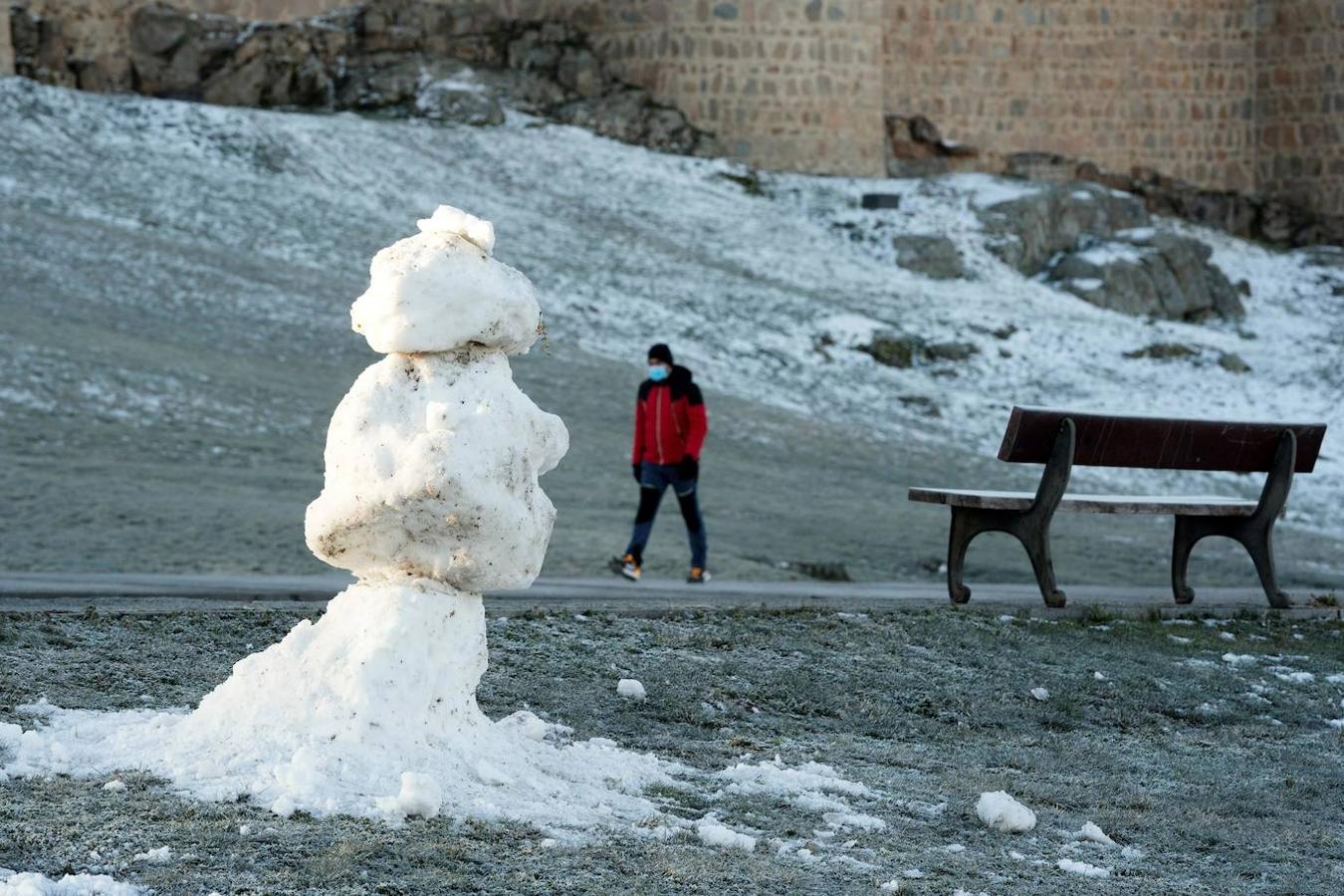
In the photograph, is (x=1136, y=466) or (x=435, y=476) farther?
(x=1136, y=466)

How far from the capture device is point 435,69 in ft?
80.9

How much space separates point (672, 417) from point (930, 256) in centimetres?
1343

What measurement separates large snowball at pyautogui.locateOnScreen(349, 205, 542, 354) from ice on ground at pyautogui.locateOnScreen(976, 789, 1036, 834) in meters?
1.53

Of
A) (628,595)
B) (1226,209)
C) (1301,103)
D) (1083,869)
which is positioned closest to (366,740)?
(1083,869)

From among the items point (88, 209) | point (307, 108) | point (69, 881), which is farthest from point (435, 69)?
point (69, 881)

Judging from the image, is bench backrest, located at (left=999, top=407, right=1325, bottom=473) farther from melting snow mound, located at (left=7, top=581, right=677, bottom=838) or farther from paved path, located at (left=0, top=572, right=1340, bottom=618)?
melting snow mound, located at (left=7, top=581, right=677, bottom=838)

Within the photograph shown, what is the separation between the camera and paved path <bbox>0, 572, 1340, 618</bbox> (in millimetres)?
7145

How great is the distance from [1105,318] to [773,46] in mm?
6592

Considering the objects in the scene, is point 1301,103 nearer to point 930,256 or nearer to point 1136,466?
point 930,256

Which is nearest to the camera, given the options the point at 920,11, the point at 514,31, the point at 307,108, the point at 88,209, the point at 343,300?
the point at 343,300

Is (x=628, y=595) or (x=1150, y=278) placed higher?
(x=628, y=595)

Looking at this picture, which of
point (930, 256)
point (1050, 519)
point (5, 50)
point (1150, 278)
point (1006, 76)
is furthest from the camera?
point (1006, 76)

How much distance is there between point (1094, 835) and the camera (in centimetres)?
468

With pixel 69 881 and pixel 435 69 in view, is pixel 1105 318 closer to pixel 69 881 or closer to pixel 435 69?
pixel 435 69
